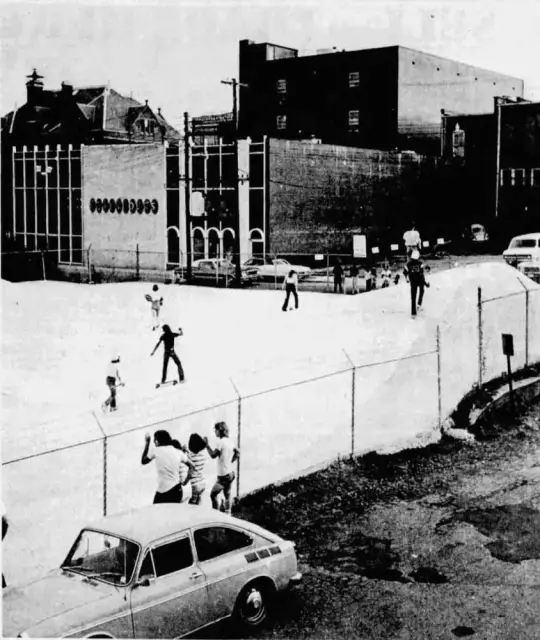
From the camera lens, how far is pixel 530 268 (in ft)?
37.7

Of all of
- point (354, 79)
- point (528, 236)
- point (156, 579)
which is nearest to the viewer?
Answer: point (156, 579)

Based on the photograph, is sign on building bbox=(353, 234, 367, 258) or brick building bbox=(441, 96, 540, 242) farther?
sign on building bbox=(353, 234, 367, 258)

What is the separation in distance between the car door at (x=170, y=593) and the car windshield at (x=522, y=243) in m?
5.78

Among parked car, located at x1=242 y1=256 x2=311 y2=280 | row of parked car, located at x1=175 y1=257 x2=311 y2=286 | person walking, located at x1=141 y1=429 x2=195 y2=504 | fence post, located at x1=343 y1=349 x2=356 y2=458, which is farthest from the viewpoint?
parked car, located at x1=242 y1=256 x2=311 y2=280

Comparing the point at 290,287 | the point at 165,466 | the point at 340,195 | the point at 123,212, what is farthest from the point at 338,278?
the point at 165,466

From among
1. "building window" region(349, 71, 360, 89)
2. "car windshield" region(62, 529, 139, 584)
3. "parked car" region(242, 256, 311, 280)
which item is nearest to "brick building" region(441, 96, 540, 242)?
"building window" region(349, 71, 360, 89)

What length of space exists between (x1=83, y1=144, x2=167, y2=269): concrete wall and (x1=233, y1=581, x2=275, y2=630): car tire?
13.8ft

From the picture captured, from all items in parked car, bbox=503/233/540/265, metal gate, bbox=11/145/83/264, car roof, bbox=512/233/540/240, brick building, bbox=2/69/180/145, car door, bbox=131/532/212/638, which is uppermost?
brick building, bbox=2/69/180/145

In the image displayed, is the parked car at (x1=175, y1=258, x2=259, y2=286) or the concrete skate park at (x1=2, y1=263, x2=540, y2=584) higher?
the parked car at (x1=175, y1=258, x2=259, y2=286)

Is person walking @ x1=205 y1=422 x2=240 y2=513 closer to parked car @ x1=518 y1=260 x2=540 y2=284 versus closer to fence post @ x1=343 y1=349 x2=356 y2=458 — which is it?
fence post @ x1=343 y1=349 x2=356 y2=458

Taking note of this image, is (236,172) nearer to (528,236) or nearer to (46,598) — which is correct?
(528,236)

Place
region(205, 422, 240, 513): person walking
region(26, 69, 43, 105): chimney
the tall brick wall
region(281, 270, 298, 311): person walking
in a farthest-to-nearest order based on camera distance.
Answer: the tall brick wall, region(281, 270, 298, 311): person walking, region(26, 69, 43, 105): chimney, region(205, 422, 240, 513): person walking

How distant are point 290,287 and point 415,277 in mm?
2059

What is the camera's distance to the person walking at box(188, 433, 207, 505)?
800 cm
